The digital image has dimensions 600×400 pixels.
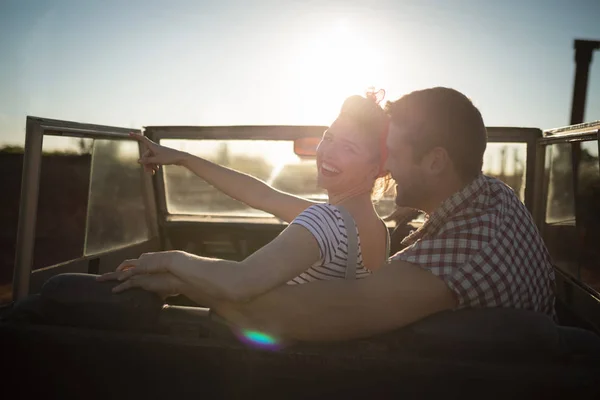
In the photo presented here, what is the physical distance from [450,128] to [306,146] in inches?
89.3

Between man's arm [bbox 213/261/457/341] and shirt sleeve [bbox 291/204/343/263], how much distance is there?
15cm

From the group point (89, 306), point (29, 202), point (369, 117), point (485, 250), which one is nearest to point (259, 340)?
point (89, 306)

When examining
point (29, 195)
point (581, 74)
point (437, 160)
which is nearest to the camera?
point (437, 160)

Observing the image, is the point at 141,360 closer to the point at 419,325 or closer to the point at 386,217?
the point at 419,325

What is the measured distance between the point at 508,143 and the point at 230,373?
330cm

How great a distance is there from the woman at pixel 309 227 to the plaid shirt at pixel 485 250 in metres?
0.28

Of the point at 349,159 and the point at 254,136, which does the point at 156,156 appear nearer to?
the point at 349,159

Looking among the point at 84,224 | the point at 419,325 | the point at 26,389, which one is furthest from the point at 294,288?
the point at 84,224

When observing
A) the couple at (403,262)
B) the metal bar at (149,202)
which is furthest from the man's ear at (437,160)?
the metal bar at (149,202)

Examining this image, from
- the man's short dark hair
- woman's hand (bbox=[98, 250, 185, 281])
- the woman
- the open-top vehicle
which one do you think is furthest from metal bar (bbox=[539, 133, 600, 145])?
woman's hand (bbox=[98, 250, 185, 281])

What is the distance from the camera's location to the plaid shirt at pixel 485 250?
1558 mm

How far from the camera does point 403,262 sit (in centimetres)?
161

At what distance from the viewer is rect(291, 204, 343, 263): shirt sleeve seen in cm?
161

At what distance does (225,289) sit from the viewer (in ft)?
4.98
